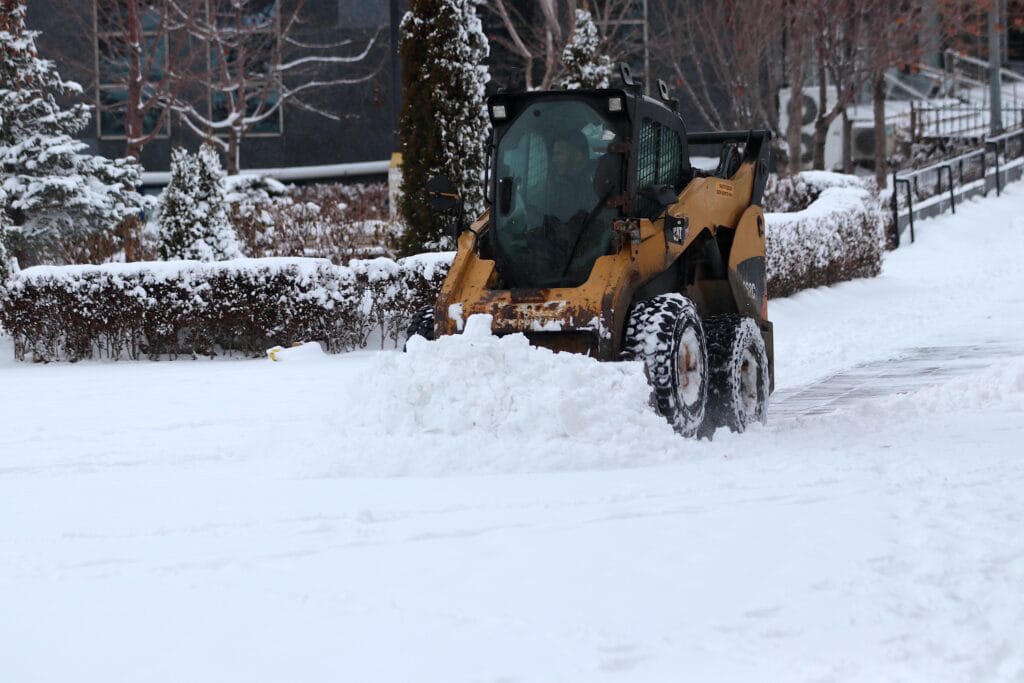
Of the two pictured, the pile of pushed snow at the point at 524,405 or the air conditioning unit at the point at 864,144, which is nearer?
the pile of pushed snow at the point at 524,405

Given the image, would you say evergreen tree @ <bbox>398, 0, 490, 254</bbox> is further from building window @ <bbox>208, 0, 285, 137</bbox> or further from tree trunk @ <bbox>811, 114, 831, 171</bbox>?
tree trunk @ <bbox>811, 114, 831, 171</bbox>

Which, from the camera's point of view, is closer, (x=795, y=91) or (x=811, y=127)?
(x=795, y=91)

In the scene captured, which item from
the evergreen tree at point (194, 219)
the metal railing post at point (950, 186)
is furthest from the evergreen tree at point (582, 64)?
the metal railing post at point (950, 186)

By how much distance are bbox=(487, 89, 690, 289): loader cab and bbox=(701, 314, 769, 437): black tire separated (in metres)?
0.93

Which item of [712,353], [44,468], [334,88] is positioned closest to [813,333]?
[712,353]

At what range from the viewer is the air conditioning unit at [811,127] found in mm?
32750

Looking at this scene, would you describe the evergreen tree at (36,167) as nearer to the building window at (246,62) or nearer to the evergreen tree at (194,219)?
the evergreen tree at (194,219)

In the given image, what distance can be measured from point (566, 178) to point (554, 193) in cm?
12

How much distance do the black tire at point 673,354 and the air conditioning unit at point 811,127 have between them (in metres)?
23.5

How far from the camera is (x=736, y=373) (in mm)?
9180

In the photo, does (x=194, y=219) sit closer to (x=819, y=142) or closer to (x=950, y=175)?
(x=819, y=142)

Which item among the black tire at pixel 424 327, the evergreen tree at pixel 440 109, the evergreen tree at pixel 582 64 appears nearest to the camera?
the black tire at pixel 424 327

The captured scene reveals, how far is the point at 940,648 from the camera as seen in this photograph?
183 inches

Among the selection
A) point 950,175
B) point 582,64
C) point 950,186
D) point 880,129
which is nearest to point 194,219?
point 582,64
